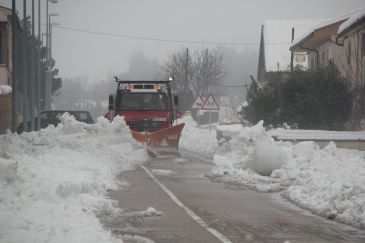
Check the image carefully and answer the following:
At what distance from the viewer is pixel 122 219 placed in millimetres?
9859

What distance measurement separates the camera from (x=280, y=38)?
67375 mm

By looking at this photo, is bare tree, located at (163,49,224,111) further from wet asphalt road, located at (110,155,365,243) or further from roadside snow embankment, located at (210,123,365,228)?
wet asphalt road, located at (110,155,365,243)

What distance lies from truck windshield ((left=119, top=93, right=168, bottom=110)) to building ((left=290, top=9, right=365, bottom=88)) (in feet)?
29.2

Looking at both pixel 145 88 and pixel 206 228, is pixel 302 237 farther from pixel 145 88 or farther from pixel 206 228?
pixel 145 88

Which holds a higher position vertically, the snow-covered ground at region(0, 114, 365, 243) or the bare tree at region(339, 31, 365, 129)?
the bare tree at region(339, 31, 365, 129)

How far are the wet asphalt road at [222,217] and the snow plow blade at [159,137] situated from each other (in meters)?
8.00

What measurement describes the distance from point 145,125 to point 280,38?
144 ft

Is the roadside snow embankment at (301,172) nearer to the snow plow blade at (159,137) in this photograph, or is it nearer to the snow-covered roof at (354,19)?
the snow plow blade at (159,137)

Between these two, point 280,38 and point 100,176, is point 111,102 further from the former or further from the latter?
point 280,38

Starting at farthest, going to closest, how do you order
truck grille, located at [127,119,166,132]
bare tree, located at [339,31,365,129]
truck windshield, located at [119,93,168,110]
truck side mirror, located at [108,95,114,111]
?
bare tree, located at [339,31,365,129] < truck windshield, located at [119,93,168,110] < truck grille, located at [127,119,166,132] < truck side mirror, located at [108,95,114,111]

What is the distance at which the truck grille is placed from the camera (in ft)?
84.3

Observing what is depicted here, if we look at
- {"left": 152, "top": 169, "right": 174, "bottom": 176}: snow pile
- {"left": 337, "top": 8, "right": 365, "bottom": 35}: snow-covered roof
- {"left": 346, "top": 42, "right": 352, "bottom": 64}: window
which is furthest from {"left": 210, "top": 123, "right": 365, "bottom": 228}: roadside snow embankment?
{"left": 346, "top": 42, "right": 352, "bottom": 64}: window

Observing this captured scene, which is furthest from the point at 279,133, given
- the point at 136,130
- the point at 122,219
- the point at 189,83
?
the point at 189,83

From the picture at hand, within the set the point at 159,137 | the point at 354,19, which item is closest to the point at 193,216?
the point at 159,137
